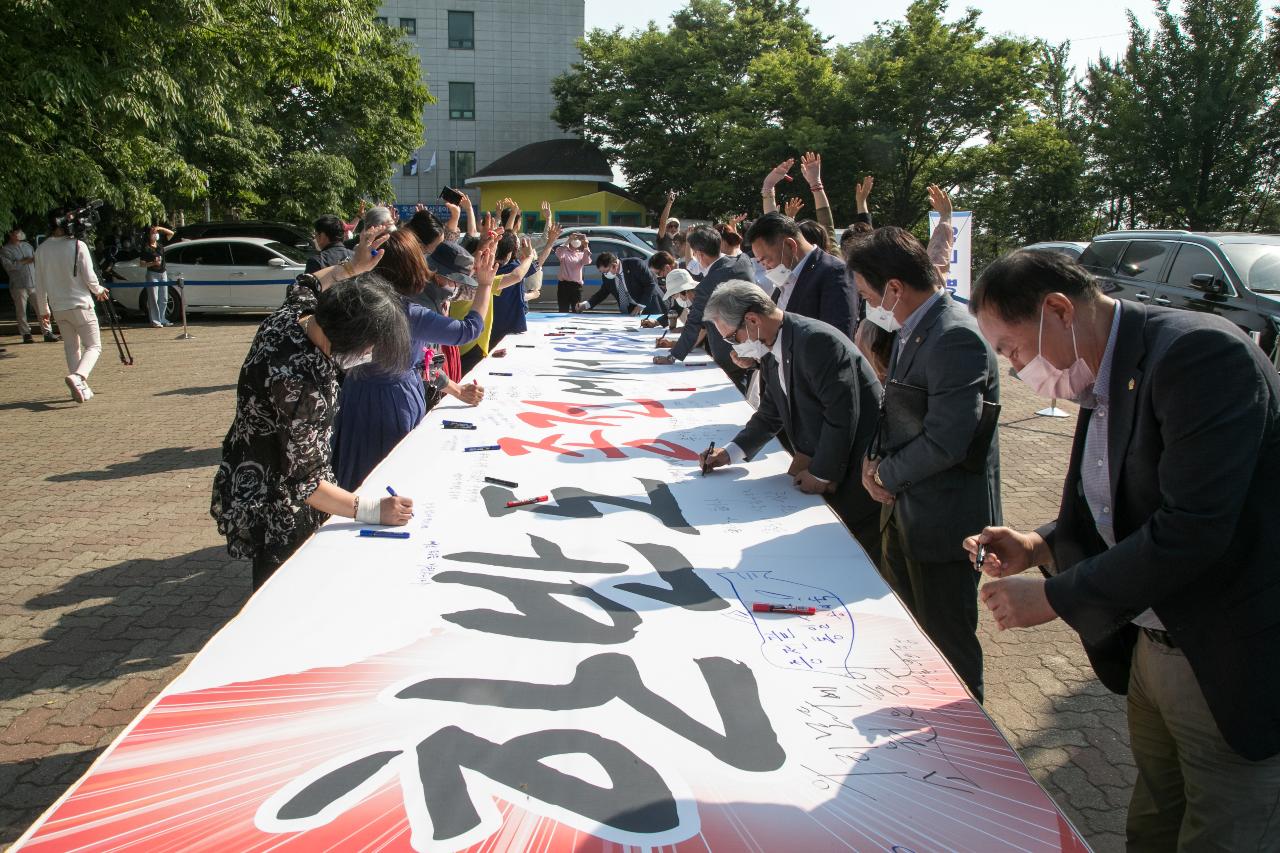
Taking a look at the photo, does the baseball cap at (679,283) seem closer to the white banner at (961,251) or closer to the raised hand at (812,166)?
the raised hand at (812,166)

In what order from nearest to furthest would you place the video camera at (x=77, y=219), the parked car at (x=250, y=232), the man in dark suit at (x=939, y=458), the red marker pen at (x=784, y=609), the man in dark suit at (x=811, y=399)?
the red marker pen at (x=784, y=609), the man in dark suit at (x=939, y=458), the man in dark suit at (x=811, y=399), the video camera at (x=77, y=219), the parked car at (x=250, y=232)

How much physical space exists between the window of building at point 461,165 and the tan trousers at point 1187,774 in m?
40.4

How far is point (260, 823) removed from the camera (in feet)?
5.00

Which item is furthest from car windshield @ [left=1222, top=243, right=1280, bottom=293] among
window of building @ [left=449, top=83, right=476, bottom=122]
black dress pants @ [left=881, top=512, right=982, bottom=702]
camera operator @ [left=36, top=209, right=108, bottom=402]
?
window of building @ [left=449, top=83, right=476, bottom=122]

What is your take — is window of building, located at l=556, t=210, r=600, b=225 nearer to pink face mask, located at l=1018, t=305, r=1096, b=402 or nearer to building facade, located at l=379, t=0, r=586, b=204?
building facade, located at l=379, t=0, r=586, b=204

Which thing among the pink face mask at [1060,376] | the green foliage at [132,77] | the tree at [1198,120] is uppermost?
the tree at [1198,120]

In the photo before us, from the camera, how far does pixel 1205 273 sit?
374 inches

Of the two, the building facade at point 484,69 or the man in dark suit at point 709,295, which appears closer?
the man in dark suit at point 709,295

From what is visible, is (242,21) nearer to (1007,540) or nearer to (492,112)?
(1007,540)

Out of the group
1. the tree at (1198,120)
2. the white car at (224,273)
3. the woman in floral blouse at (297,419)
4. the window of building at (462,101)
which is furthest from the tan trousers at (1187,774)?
the window of building at (462,101)

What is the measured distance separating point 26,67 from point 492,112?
3251 centimetres

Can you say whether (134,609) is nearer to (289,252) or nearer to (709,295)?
(709,295)

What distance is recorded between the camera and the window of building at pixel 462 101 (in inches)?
1554
